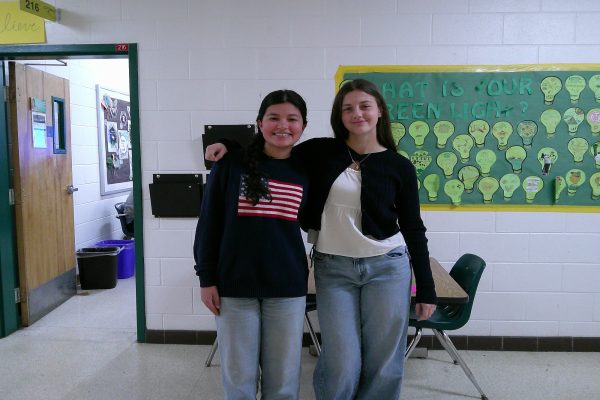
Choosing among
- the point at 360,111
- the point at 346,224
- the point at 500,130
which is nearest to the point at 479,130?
the point at 500,130

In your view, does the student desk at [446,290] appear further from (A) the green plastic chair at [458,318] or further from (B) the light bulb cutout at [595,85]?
(B) the light bulb cutout at [595,85]

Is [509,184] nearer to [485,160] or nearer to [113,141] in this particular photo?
[485,160]

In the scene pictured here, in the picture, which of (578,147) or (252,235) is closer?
(252,235)

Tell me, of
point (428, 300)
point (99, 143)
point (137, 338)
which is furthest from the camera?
point (99, 143)

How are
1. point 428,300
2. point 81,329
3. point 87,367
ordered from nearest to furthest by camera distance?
point 428,300, point 87,367, point 81,329

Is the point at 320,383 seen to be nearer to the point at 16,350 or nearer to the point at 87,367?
the point at 87,367

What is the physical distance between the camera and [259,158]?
169 cm

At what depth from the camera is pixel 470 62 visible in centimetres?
295

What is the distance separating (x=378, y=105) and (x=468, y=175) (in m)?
1.49

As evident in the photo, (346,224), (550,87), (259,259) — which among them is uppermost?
(550,87)

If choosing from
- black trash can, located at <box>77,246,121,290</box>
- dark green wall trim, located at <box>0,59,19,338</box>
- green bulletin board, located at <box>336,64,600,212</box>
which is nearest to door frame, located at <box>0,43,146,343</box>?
dark green wall trim, located at <box>0,59,19,338</box>

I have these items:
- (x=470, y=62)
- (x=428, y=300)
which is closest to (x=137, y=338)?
(x=428, y=300)

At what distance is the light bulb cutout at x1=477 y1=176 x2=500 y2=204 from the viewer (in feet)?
9.91

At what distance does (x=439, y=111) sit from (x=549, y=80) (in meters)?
0.69
